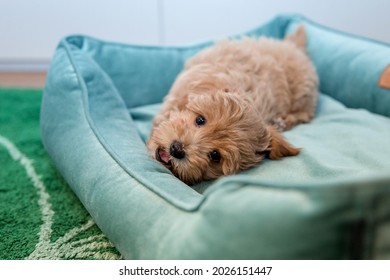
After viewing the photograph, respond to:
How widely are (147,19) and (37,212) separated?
2.54m

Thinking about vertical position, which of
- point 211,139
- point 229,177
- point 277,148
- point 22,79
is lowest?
point 22,79

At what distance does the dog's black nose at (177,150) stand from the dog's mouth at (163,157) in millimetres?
43

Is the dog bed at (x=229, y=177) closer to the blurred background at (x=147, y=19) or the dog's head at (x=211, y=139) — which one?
the dog's head at (x=211, y=139)

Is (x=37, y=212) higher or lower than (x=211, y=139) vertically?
lower

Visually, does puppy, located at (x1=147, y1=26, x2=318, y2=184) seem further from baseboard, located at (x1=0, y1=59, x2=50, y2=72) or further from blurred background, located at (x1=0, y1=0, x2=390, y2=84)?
baseboard, located at (x1=0, y1=59, x2=50, y2=72)

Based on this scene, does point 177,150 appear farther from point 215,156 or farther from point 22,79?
point 22,79

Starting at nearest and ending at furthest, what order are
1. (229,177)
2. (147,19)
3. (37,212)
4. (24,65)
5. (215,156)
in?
(229,177) → (215,156) → (37,212) → (147,19) → (24,65)

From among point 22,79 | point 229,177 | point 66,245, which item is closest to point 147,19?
point 22,79

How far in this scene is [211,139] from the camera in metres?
1.63

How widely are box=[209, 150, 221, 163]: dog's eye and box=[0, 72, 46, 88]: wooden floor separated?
2571 millimetres

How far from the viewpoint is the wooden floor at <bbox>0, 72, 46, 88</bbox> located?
12.2 feet

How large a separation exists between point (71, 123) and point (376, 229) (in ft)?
4.52

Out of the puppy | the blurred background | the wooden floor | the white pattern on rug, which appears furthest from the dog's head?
the wooden floor
